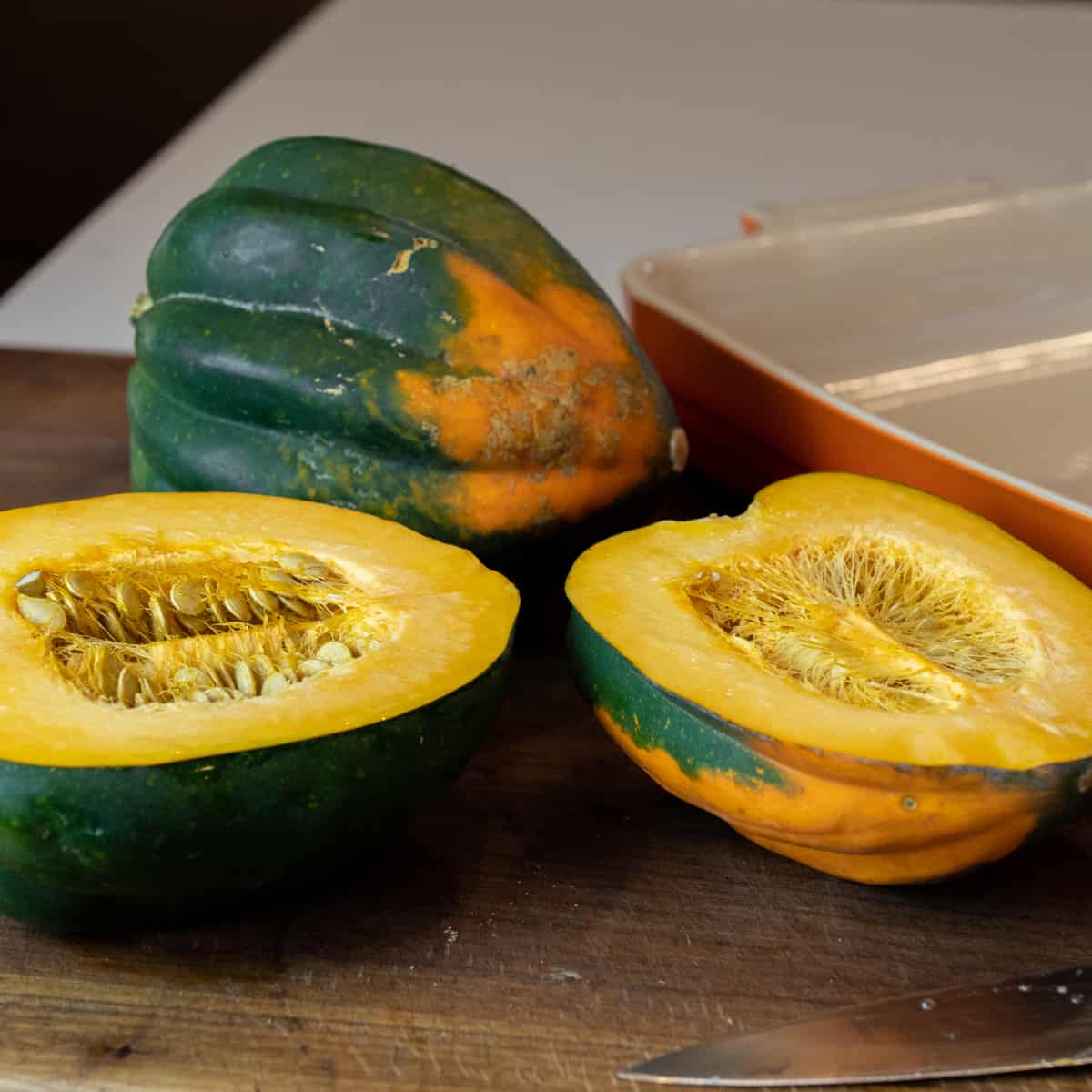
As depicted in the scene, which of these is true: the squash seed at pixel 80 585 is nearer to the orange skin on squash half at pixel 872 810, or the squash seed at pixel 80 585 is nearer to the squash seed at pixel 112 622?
the squash seed at pixel 112 622

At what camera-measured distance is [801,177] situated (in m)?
2.32

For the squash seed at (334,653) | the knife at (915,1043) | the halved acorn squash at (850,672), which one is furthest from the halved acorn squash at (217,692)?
the knife at (915,1043)

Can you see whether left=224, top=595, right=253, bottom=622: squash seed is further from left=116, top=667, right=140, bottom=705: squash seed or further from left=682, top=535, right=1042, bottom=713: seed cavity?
left=682, top=535, right=1042, bottom=713: seed cavity

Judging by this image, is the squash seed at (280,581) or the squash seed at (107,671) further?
the squash seed at (280,581)

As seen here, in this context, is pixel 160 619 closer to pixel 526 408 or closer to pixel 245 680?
pixel 245 680

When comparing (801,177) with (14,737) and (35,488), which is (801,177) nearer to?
(35,488)

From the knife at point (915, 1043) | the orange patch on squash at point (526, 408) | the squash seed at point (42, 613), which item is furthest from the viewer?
the orange patch on squash at point (526, 408)

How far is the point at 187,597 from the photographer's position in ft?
3.10

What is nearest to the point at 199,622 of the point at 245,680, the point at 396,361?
the point at 245,680

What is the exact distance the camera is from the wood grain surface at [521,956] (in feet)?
2.56

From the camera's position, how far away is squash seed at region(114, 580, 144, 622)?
0.93 metres

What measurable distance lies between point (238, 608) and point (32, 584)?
0.13 metres

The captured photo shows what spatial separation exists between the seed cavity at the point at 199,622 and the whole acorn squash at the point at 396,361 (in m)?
0.16

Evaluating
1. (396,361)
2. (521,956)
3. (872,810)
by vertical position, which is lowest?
(521,956)
